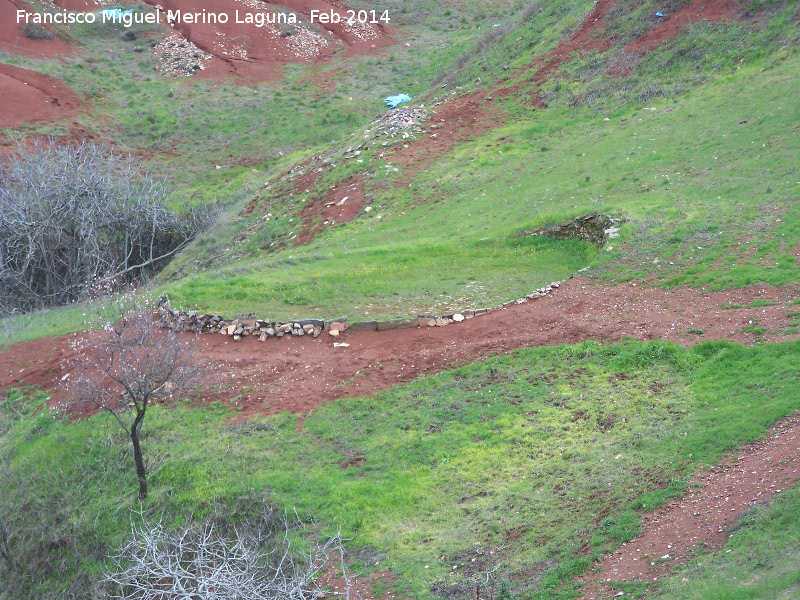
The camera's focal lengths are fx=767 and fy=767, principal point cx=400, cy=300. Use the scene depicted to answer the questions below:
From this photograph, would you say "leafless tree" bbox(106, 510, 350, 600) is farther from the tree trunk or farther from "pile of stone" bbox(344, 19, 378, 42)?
"pile of stone" bbox(344, 19, 378, 42)

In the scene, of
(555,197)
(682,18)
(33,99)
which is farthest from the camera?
(33,99)

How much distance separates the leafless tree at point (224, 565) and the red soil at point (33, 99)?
2875 centimetres

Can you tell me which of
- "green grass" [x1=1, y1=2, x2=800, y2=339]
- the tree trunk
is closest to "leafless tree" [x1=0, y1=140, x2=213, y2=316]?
"green grass" [x1=1, y1=2, x2=800, y2=339]

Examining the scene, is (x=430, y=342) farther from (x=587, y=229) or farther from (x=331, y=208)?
(x=331, y=208)

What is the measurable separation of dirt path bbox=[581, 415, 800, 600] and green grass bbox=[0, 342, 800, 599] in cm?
23

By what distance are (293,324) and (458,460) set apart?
5.32m

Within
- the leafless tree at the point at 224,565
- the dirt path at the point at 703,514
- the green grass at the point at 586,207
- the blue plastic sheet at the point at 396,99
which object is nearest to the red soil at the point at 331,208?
the green grass at the point at 586,207

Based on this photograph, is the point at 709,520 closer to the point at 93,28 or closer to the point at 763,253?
the point at 763,253

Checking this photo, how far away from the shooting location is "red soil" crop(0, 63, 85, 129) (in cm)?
3412

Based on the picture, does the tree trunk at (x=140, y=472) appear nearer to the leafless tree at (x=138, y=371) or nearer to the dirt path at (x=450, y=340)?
the leafless tree at (x=138, y=371)

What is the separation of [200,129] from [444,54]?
13.7m

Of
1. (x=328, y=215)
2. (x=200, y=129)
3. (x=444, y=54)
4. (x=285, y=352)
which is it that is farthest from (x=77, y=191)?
(x=444, y=54)

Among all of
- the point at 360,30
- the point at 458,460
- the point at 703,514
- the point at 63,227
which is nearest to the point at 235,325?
the point at 458,460

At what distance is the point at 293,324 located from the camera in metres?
14.7
